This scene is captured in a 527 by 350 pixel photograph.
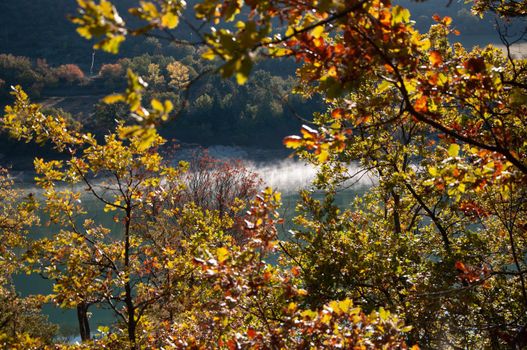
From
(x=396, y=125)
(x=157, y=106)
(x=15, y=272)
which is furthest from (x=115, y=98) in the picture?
(x=15, y=272)

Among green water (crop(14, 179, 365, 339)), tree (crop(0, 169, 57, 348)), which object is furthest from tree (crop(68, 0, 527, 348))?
green water (crop(14, 179, 365, 339))

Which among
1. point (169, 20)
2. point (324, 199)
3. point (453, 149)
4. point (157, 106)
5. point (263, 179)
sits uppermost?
point (169, 20)

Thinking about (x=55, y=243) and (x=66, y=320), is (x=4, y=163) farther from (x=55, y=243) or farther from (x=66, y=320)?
(x=55, y=243)

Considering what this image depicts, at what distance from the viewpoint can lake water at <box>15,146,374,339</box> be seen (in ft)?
62.9

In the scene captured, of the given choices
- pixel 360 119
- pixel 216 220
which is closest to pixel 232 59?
pixel 360 119

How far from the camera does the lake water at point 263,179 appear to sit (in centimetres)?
1917

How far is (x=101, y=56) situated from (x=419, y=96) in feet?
354

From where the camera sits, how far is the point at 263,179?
1092 inches

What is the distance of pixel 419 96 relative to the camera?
8.21 feet

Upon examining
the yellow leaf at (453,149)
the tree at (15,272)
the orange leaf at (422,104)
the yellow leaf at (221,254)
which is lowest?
the tree at (15,272)

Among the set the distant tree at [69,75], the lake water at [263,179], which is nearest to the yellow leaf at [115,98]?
the lake water at [263,179]

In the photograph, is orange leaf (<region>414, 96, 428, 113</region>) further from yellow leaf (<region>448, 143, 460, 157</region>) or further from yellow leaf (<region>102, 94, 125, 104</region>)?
yellow leaf (<region>102, 94, 125, 104</region>)

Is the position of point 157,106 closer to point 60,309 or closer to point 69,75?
point 60,309

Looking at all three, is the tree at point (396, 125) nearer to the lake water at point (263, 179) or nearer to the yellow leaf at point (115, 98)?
the yellow leaf at point (115, 98)
